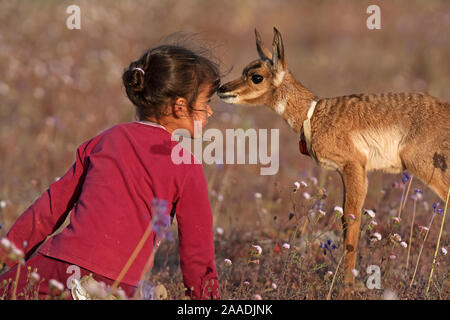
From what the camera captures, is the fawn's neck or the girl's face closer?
the girl's face

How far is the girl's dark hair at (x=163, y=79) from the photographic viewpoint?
10.7ft

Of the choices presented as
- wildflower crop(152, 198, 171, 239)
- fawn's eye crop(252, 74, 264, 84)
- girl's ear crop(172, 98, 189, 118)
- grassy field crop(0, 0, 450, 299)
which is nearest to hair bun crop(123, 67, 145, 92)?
girl's ear crop(172, 98, 189, 118)

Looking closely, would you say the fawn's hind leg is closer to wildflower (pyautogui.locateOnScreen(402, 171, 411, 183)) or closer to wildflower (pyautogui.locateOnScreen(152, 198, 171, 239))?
wildflower (pyautogui.locateOnScreen(402, 171, 411, 183))

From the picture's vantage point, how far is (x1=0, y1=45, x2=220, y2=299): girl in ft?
9.93

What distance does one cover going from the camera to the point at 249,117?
29.1 ft

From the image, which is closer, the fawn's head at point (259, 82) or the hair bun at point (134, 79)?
the hair bun at point (134, 79)

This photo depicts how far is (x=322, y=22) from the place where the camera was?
60.0 feet

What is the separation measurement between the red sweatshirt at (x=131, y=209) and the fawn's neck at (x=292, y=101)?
1832mm

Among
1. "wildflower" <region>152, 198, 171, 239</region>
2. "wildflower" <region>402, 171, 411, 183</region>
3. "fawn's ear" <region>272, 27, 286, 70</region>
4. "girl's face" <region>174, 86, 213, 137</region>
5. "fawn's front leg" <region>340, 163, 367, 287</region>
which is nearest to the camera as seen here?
"wildflower" <region>152, 198, 171, 239</region>

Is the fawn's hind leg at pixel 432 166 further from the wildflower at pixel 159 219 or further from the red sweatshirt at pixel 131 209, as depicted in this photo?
the wildflower at pixel 159 219

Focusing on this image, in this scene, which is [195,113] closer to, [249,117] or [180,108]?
[180,108]

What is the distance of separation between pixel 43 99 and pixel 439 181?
21.7 feet

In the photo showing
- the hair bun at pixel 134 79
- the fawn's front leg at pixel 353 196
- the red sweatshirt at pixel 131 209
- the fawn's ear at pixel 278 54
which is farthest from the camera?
the fawn's ear at pixel 278 54

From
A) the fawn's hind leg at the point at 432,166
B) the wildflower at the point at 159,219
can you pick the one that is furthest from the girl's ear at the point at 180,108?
the fawn's hind leg at the point at 432,166
